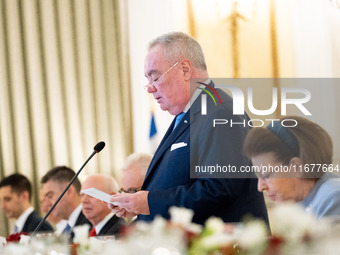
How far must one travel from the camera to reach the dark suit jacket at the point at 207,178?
2670 millimetres

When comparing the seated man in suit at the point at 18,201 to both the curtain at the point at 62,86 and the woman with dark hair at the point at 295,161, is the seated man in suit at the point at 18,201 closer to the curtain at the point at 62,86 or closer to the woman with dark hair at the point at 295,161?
the curtain at the point at 62,86

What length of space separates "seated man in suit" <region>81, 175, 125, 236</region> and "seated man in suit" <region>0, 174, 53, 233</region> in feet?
3.06

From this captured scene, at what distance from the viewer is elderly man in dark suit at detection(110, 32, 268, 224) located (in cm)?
269

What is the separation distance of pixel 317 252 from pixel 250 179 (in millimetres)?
1610

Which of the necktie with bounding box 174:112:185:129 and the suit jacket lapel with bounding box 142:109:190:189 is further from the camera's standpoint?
the necktie with bounding box 174:112:185:129

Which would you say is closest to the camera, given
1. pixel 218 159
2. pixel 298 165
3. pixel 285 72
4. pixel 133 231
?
pixel 133 231

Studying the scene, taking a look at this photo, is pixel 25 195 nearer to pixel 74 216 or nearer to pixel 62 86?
pixel 74 216

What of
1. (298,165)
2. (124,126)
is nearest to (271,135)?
(298,165)

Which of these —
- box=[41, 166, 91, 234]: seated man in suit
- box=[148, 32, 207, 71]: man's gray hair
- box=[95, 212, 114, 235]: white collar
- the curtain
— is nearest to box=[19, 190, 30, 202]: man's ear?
box=[41, 166, 91, 234]: seated man in suit

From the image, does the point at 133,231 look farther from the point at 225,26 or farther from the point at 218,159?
the point at 225,26

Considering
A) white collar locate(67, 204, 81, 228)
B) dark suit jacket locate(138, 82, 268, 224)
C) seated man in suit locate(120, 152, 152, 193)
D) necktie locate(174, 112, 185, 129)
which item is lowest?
white collar locate(67, 204, 81, 228)

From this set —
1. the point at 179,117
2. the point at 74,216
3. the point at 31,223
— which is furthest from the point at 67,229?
the point at 179,117

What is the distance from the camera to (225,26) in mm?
6109

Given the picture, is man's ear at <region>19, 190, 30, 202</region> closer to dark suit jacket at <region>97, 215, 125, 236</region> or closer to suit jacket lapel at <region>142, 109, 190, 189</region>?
dark suit jacket at <region>97, 215, 125, 236</region>
